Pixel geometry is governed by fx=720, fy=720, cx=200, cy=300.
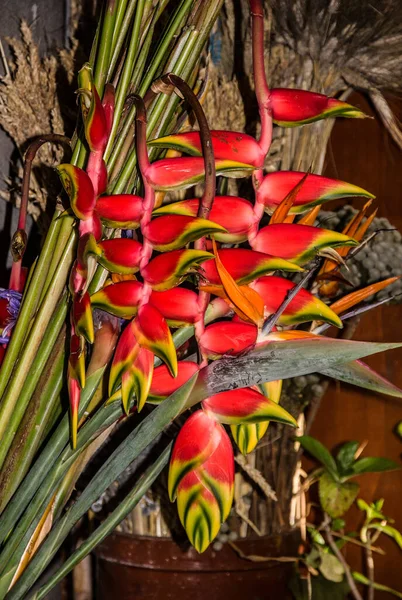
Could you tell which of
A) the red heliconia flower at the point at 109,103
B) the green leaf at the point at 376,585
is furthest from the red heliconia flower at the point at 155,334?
the green leaf at the point at 376,585

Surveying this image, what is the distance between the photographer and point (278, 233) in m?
0.35

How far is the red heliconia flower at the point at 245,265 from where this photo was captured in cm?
33

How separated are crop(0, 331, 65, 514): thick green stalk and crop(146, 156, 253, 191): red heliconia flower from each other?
114 mm

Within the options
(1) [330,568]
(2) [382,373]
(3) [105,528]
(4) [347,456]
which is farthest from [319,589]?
(3) [105,528]

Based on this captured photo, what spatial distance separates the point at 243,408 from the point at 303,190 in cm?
11

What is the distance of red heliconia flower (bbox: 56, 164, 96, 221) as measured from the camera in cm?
34

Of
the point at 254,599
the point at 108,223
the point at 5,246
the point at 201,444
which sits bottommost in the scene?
the point at 254,599

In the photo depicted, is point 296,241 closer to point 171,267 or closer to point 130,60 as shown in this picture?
point 171,267

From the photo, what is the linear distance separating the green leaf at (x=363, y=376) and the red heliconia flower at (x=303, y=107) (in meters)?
0.12

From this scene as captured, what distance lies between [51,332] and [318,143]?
47 cm

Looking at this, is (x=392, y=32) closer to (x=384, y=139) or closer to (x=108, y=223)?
(x=384, y=139)

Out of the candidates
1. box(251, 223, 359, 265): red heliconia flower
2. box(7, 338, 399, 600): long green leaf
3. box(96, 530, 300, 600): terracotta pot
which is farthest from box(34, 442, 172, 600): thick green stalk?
box(96, 530, 300, 600): terracotta pot

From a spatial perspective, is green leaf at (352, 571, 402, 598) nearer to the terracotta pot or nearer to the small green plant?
the small green plant

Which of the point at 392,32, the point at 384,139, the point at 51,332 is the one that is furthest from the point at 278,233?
the point at 384,139
